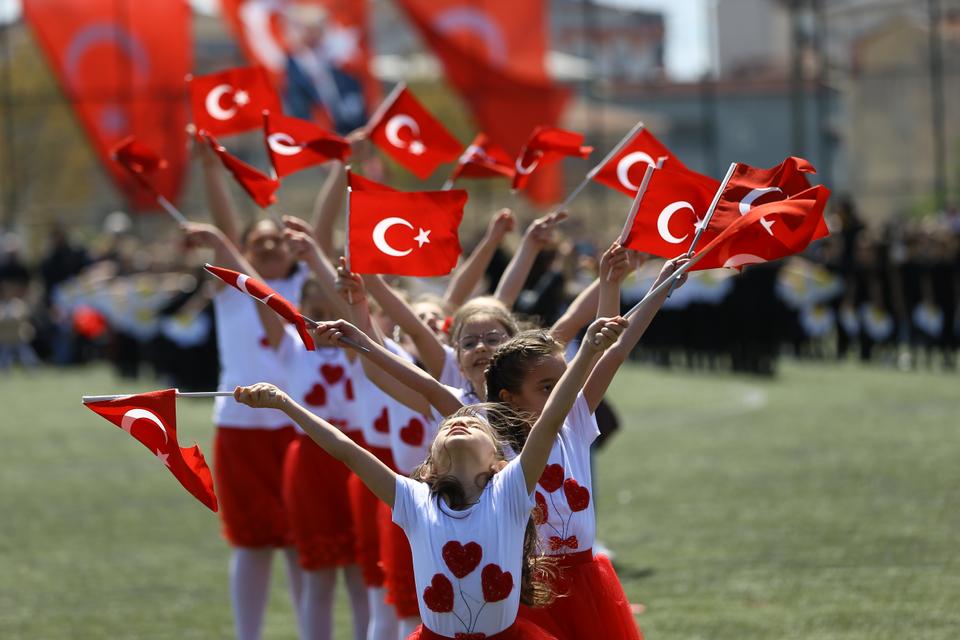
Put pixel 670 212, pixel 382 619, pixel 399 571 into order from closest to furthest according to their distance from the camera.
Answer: pixel 670 212 → pixel 399 571 → pixel 382 619

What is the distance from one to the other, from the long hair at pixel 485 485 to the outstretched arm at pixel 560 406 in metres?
0.11

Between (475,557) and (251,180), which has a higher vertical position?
(251,180)

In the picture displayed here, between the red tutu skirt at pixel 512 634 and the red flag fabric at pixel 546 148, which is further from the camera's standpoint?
the red flag fabric at pixel 546 148

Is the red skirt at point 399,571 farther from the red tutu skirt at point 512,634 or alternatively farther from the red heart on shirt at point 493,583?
the red heart on shirt at point 493,583

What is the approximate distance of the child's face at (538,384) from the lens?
4.47 metres

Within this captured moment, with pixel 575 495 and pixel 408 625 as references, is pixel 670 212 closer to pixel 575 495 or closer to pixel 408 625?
pixel 575 495

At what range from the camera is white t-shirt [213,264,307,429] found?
6508 mm

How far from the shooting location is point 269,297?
174 inches

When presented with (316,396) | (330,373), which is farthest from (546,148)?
(316,396)

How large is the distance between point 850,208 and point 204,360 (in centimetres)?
910

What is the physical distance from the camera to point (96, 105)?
3281cm

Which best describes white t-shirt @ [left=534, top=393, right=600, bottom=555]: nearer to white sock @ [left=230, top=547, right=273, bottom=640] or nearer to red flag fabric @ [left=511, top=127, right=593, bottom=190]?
red flag fabric @ [left=511, top=127, right=593, bottom=190]

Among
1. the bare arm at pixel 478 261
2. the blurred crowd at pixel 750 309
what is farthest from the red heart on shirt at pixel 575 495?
the blurred crowd at pixel 750 309

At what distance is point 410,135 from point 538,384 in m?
2.73
